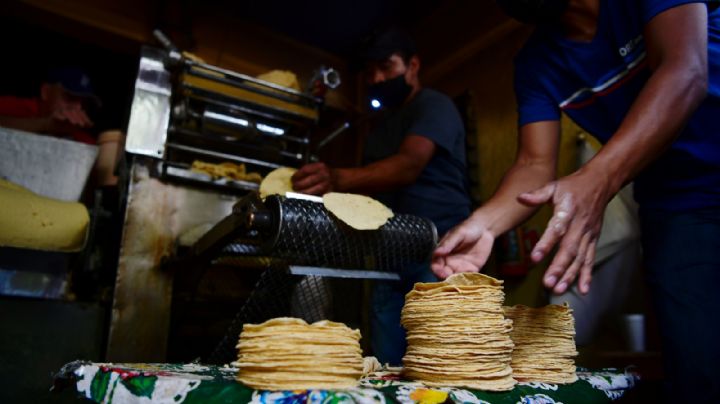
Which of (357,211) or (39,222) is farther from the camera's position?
(39,222)

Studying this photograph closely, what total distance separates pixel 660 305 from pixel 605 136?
0.68 m

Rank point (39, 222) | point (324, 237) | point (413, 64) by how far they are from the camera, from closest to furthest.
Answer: point (324, 237)
point (39, 222)
point (413, 64)

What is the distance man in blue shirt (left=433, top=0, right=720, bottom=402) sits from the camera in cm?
121

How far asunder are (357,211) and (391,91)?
1775 millimetres

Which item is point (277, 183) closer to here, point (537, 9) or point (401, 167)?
point (401, 167)

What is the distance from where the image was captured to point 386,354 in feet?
8.27

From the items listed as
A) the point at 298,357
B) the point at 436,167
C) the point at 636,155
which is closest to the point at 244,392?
the point at 298,357

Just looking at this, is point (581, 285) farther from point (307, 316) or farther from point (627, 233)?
point (627, 233)

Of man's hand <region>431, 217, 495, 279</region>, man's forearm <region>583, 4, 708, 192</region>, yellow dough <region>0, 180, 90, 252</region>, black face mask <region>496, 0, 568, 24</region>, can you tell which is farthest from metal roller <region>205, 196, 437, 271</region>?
yellow dough <region>0, 180, 90, 252</region>

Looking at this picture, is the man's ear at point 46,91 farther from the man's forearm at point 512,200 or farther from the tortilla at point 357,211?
the man's forearm at point 512,200

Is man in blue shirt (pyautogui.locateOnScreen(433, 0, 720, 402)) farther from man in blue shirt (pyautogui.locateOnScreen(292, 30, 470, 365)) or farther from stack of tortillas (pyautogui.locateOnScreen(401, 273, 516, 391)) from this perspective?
man in blue shirt (pyautogui.locateOnScreen(292, 30, 470, 365))

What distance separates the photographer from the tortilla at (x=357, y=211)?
5.08 ft

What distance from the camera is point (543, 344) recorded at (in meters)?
1.35

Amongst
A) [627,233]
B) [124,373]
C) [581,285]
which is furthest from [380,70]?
[124,373]
